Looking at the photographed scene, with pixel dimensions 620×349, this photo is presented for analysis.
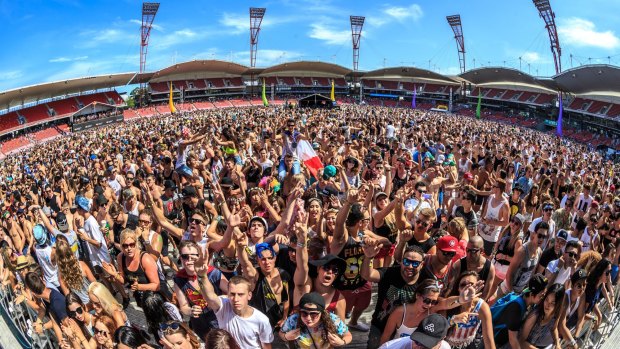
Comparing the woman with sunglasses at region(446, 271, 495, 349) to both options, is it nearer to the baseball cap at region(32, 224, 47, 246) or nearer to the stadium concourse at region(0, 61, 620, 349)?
the stadium concourse at region(0, 61, 620, 349)

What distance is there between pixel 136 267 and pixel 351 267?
6.94 feet

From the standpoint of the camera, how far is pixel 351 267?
370 cm

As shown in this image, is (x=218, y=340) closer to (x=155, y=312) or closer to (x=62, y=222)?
(x=155, y=312)

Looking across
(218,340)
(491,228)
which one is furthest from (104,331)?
(491,228)

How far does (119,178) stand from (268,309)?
600 centimetres

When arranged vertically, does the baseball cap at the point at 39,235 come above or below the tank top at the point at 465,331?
above

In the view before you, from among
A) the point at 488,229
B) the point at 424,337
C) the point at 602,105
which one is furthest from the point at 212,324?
the point at 602,105

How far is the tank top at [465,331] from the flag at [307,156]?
16.1ft

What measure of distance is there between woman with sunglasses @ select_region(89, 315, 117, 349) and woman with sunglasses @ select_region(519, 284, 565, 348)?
307 centimetres

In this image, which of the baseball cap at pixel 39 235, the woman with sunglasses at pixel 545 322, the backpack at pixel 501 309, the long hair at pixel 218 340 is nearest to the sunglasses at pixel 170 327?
the long hair at pixel 218 340

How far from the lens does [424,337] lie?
2.40 m

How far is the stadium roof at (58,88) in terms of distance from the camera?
35.5 m

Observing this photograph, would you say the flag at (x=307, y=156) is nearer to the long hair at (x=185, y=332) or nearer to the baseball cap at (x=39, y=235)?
the baseball cap at (x=39, y=235)

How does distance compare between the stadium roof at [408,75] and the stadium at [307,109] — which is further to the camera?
the stadium roof at [408,75]
